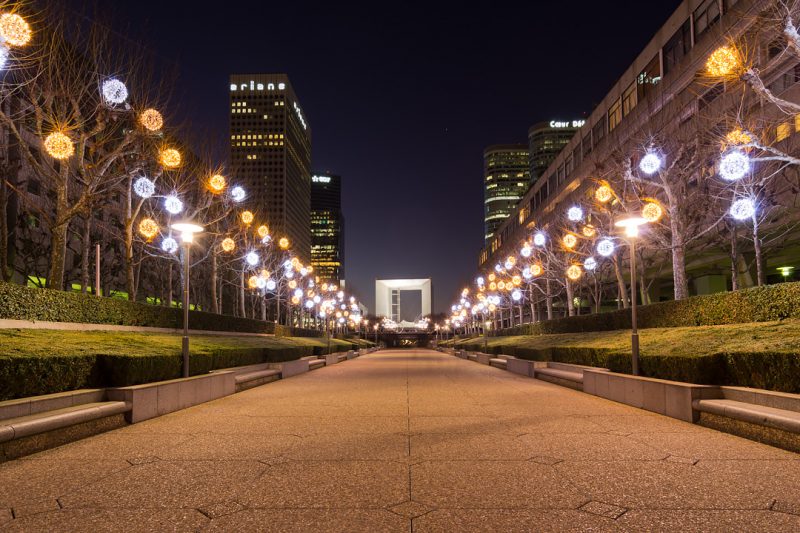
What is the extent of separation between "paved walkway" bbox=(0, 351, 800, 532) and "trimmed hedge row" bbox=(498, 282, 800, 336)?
707 centimetres

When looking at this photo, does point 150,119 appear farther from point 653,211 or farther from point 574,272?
point 574,272

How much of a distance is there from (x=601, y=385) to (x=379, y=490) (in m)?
10.3

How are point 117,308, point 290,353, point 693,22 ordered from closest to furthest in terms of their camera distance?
1. point 117,308
2. point 290,353
3. point 693,22

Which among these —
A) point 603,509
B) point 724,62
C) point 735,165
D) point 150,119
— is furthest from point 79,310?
point 735,165

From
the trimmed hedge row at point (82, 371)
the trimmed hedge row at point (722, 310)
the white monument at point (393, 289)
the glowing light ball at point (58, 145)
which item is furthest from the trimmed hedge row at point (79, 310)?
the white monument at point (393, 289)

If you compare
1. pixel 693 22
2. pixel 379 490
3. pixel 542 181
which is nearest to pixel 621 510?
pixel 379 490

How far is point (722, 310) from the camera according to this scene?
17.8m

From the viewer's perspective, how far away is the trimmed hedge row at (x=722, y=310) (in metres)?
15.1

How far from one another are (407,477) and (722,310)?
1523cm

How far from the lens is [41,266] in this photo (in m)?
48.4

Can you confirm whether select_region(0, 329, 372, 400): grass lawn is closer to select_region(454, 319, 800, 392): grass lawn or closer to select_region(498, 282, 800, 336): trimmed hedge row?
select_region(454, 319, 800, 392): grass lawn

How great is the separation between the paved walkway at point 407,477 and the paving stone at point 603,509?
0.06ft

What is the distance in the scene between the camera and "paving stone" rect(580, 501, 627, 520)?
4.98m

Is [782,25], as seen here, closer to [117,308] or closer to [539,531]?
[539,531]
